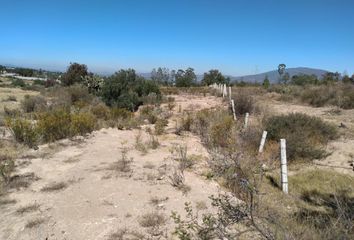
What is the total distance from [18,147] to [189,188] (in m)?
5.64

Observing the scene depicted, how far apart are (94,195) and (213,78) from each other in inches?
2060

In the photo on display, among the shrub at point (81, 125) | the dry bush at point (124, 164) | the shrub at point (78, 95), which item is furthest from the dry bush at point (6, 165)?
the shrub at point (78, 95)

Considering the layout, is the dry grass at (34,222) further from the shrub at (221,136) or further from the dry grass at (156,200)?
the shrub at (221,136)

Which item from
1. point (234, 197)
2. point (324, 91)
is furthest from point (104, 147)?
point (324, 91)

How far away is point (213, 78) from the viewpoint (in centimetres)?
5797

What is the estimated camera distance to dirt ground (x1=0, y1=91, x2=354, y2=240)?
5.48 m

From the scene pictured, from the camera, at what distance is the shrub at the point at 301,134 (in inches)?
398

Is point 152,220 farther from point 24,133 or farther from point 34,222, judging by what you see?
point 24,133

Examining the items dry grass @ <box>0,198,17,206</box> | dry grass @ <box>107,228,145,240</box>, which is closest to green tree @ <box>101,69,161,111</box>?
dry grass @ <box>0,198,17,206</box>

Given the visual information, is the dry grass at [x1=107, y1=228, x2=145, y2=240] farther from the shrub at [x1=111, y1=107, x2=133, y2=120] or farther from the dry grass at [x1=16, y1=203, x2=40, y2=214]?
the shrub at [x1=111, y1=107, x2=133, y2=120]

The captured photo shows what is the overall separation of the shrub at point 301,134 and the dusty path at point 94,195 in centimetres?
255

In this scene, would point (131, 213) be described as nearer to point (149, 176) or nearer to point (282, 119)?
point (149, 176)

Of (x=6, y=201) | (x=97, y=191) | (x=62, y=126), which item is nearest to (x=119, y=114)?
(x=62, y=126)

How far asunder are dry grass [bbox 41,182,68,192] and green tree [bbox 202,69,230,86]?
165ft
